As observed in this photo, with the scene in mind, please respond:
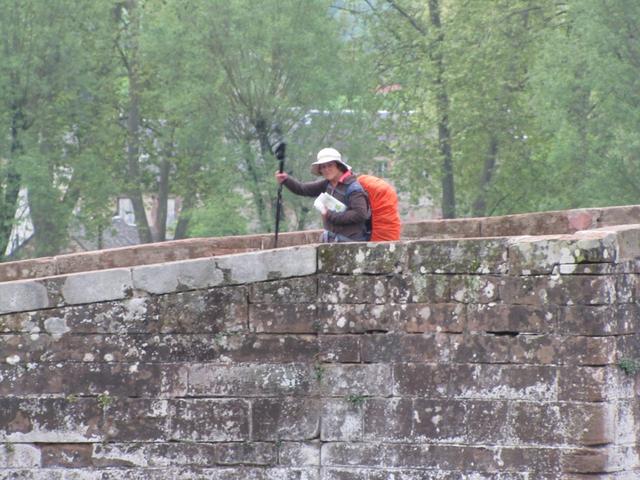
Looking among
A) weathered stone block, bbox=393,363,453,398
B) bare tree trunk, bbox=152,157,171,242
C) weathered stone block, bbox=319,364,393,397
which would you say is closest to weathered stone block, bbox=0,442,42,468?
weathered stone block, bbox=319,364,393,397

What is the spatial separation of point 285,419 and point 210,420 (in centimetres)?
51

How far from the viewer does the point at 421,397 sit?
412 inches

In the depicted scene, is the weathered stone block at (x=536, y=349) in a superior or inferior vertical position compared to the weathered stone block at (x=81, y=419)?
superior

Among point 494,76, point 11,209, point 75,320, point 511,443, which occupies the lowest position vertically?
point 511,443

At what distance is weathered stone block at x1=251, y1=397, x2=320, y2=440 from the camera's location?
418 inches

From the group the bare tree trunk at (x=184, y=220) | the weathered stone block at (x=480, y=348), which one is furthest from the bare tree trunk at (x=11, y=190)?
the weathered stone block at (x=480, y=348)

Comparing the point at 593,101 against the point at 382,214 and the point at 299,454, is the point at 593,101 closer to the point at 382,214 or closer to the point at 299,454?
the point at 382,214

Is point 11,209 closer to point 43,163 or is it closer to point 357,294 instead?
point 43,163

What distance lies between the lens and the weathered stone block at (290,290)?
10570 millimetres

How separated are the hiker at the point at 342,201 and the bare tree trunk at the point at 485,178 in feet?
102

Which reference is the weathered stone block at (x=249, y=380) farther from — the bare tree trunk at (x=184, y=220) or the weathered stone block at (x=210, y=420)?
the bare tree trunk at (x=184, y=220)

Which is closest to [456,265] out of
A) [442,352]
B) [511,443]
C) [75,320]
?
[442,352]

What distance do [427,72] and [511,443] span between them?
104ft

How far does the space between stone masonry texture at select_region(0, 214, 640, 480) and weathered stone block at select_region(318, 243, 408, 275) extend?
0.04ft
